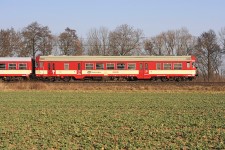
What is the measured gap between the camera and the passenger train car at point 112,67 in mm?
38781

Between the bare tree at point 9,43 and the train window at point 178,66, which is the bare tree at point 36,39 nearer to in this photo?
the bare tree at point 9,43

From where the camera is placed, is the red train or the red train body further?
the red train body

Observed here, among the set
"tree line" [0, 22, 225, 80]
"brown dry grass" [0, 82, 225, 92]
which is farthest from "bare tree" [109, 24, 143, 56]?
"brown dry grass" [0, 82, 225, 92]

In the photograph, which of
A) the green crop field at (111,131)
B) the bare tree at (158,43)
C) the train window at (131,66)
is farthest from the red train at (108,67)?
the bare tree at (158,43)

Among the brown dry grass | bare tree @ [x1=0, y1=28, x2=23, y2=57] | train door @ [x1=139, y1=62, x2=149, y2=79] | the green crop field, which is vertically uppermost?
bare tree @ [x1=0, y1=28, x2=23, y2=57]

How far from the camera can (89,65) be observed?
38.8 meters

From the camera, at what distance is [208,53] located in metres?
69.8

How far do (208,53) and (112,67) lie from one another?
35.9 metres

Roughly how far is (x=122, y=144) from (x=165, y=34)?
231 feet

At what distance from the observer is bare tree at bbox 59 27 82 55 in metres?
71.2

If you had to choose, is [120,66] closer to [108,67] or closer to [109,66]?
[109,66]

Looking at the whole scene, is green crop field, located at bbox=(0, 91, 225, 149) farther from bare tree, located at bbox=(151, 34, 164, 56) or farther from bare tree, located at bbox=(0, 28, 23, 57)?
bare tree, located at bbox=(151, 34, 164, 56)

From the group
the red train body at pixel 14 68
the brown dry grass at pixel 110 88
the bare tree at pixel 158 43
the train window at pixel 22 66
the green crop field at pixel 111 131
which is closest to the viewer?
the green crop field at pixel 111 131

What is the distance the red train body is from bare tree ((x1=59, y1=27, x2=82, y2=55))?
103ft
